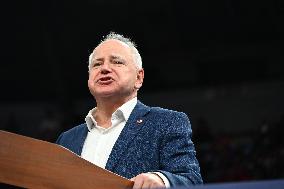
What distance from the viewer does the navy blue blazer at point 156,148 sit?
0.99 meters

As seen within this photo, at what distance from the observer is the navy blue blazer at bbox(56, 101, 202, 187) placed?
3.25ft

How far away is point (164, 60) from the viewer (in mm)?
6414

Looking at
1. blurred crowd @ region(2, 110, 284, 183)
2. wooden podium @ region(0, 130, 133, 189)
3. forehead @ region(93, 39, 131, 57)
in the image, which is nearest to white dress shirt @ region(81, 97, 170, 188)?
forehead @ region(93, 39, 131, 57)

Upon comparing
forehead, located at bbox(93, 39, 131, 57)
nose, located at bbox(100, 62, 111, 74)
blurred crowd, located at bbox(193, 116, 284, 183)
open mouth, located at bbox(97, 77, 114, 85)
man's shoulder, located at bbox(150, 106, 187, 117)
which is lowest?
blurred crowd, located at bbox(193, 116, 284, 183)

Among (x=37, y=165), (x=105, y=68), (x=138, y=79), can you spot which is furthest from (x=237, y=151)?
(x=37, y=165)

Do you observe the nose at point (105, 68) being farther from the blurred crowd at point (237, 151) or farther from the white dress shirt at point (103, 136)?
the blurred crowd at point (237, 151)

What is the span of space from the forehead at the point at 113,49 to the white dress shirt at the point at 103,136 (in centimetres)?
12

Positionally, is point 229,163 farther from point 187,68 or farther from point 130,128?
point 130,128

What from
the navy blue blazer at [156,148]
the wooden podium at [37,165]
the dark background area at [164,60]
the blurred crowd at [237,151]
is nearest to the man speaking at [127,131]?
the navy blue blazer at [156,148]

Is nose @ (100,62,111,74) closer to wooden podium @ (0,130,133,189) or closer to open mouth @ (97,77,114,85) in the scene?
open mouth @ (97,77,114,85)

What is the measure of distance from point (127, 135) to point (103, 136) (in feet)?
0.31

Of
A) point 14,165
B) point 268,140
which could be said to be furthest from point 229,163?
point 14,165

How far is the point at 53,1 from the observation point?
579 centimetres

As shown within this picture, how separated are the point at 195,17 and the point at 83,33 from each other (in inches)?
54.9
